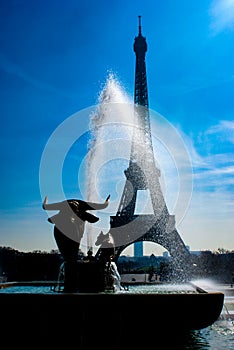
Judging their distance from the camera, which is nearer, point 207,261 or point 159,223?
point 159,223

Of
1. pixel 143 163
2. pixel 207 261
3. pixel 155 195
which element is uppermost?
pixel 143 163

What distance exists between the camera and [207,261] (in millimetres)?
69500

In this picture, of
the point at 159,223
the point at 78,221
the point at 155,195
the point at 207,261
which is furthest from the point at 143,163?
the point at 78,221
